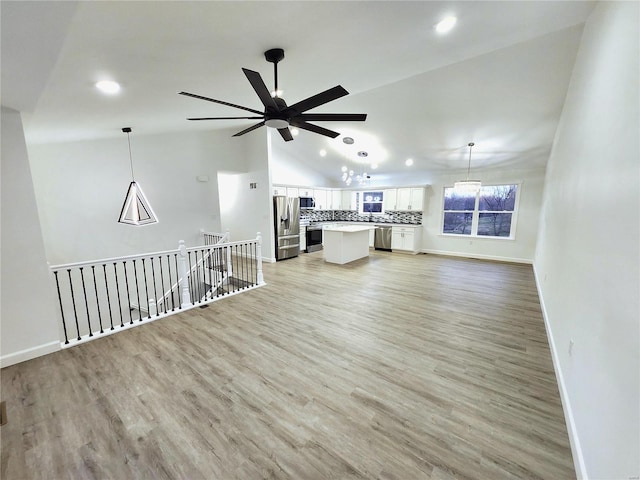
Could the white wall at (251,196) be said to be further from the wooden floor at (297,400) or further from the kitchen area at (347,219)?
the wooden floor at (297,400)

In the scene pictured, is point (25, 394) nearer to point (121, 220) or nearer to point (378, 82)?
point (121, 220)

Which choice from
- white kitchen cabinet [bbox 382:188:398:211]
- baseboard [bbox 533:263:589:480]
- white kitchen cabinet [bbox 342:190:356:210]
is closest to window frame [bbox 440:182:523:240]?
white kitchen cabinet [bbox 382:188:398:211]

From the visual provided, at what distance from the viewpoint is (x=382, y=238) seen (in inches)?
330

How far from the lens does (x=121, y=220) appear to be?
4.98 meters

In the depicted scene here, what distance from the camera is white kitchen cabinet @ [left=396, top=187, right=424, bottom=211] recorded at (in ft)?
25.7

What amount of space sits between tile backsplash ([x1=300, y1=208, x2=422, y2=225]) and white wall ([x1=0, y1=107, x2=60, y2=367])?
20.1ft

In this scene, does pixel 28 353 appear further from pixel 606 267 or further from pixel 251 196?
pixel 251 196

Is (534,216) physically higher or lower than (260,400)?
higher

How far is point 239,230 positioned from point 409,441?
6.93 meters

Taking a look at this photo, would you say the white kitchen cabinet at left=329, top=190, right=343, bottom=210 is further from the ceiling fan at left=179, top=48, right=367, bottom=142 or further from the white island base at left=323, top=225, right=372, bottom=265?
the ceiling fan at left=179, top=48, right=367, bottom=142

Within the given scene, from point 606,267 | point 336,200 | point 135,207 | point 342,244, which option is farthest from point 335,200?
point 606,267

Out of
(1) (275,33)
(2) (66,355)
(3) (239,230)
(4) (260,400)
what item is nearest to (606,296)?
(4) (260,400)

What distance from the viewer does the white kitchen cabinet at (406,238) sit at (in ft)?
25.8

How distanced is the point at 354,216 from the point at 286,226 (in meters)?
3.36
